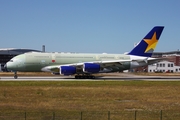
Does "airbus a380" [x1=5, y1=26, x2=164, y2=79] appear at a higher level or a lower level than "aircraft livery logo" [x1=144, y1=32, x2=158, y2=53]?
lower

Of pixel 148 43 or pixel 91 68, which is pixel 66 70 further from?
pixel 148 43

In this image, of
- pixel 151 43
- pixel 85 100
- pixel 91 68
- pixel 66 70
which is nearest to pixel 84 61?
pixel 91 68

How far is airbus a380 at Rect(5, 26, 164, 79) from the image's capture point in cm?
5319

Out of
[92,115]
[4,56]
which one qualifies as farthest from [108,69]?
[4,56]

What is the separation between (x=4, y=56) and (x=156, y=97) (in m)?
123

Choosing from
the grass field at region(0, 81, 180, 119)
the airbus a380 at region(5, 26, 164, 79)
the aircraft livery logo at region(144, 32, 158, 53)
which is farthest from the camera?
the aircraft livery logo at region(144, 32, 158, 53)

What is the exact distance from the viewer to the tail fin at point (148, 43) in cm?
5881

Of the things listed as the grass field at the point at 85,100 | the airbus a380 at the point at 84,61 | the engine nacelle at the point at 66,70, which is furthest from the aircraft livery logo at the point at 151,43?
the grass field at the point at 85,100

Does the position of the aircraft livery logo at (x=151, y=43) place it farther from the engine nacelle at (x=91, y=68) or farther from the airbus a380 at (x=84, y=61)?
the engine nacelle at (x=91, y=68)

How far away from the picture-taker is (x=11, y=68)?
5369 cm

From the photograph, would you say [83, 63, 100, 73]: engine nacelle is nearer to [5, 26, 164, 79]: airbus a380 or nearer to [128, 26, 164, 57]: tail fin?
[5, 26, 164, 79]: airbus a380

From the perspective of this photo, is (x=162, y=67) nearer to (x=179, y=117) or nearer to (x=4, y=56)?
(x=4, y=56)

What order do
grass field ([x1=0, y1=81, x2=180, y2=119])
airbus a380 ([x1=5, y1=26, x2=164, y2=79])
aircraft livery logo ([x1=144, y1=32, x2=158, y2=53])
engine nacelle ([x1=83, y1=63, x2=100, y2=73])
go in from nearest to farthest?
grass field ([x1=0, y1=81, x2=180, y2=119]) < engine nacelle ([x1=83, y1=63, x2=100, y2=73]) < airbus a380 ([x1=5, y1=26, x2=164, y2=79]) < aircraft livery logo ([x1=144, y1=32, x2=158, y2=53])

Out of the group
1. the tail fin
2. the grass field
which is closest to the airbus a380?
the tail fin
